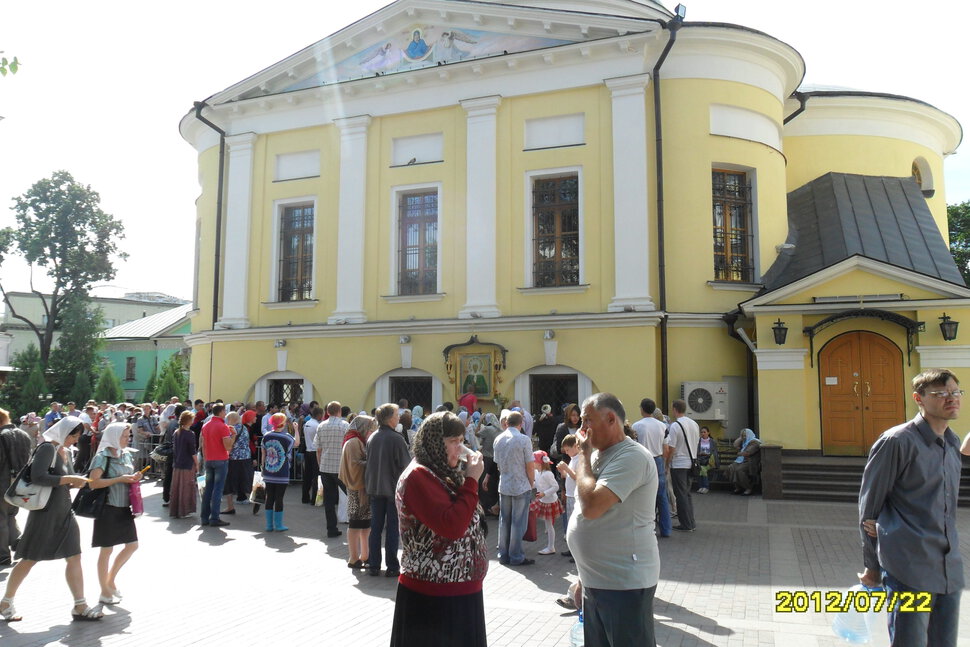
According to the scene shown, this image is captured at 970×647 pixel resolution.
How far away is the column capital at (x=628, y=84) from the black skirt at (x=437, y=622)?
48.3 feet

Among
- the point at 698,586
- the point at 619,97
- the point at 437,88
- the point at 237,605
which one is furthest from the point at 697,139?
the point at 237,605

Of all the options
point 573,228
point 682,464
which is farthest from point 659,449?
point 573,228

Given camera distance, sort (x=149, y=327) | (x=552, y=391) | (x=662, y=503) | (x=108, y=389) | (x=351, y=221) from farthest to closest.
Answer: (x=149, y=327) → (x=108, y=389) → (x=351, y=221) → (x=552, y=391) → (x=662, y=503)

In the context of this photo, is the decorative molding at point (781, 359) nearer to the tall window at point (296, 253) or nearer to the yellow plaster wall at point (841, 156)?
the yellow plaster wall at point (841, 156)

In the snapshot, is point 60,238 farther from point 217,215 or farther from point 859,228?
point 859,228

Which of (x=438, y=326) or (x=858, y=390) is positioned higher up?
(x=438, y=326)

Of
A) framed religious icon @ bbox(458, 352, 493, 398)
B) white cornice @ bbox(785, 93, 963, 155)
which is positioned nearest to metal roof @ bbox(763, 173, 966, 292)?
white cornice @ bbox(785, 93, 963, 155)

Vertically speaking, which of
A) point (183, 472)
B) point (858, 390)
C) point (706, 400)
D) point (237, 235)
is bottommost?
point (183, 472)

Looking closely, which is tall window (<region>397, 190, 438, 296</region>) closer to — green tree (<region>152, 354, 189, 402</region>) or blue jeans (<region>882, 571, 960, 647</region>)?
blue jeans (<region>882, 571, 960, 647</region>)

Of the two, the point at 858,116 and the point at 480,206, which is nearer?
the point at 480,206

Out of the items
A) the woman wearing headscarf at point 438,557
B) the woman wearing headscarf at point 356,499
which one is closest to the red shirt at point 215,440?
the woman wearing headscarf at point 356,499

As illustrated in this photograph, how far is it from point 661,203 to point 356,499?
10917mm

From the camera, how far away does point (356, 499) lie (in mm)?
8148

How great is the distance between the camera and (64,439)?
705 cm
